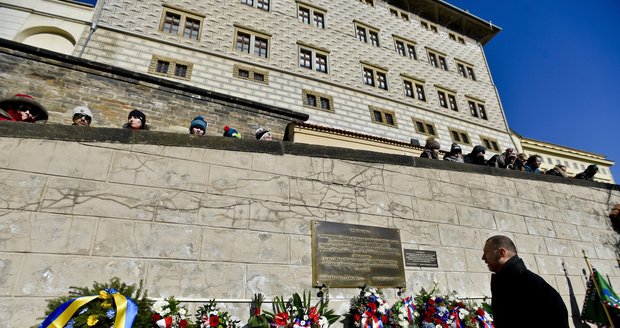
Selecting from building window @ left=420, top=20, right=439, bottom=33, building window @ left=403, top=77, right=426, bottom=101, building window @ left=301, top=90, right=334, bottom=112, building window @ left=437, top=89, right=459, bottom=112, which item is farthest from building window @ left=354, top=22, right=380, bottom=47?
building window @ left=301, top=90, right=334, bottom=112

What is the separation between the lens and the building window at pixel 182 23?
634 inches

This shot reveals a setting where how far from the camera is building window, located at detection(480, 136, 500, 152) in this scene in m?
23.3

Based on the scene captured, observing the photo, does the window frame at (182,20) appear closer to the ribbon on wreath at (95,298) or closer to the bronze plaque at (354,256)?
the bronze plaque at (354,256)

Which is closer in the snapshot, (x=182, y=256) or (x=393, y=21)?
(x=182, y=256)

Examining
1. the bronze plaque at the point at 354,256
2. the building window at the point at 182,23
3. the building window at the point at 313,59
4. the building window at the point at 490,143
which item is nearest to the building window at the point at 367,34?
the building window at the point at 313,59

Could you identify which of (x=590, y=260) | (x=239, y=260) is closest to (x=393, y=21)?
(x=590, y=260)

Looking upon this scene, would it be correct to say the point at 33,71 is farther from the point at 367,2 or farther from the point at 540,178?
the point at 367,2

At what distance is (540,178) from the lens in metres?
7.86

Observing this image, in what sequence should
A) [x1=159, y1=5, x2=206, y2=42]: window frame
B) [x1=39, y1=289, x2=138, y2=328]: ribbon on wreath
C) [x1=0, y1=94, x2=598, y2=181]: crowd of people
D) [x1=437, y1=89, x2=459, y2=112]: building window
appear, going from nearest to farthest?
1. [x1=39, y1=289, x2=138, y2=328]: ribbon on wreath
2. [x1=0, y1=94, x2=598, y2=181]: crowd of people
3. [x1=159, y1=5, x2=206, y2=42]: window frame
4. [x1=437, y1=89, x2=459, y2=112]: building window

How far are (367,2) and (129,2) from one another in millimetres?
16854

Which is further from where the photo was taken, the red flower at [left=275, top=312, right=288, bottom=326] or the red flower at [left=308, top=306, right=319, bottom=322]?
the red flower at [left=308, top=306, right=319, bottom=322]

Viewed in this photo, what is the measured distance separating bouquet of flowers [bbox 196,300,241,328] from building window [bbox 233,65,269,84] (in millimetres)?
14233

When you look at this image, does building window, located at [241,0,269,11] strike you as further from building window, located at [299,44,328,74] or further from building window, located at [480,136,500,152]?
building window, located at [480,136,500,152]

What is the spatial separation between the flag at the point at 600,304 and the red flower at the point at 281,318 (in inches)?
265
